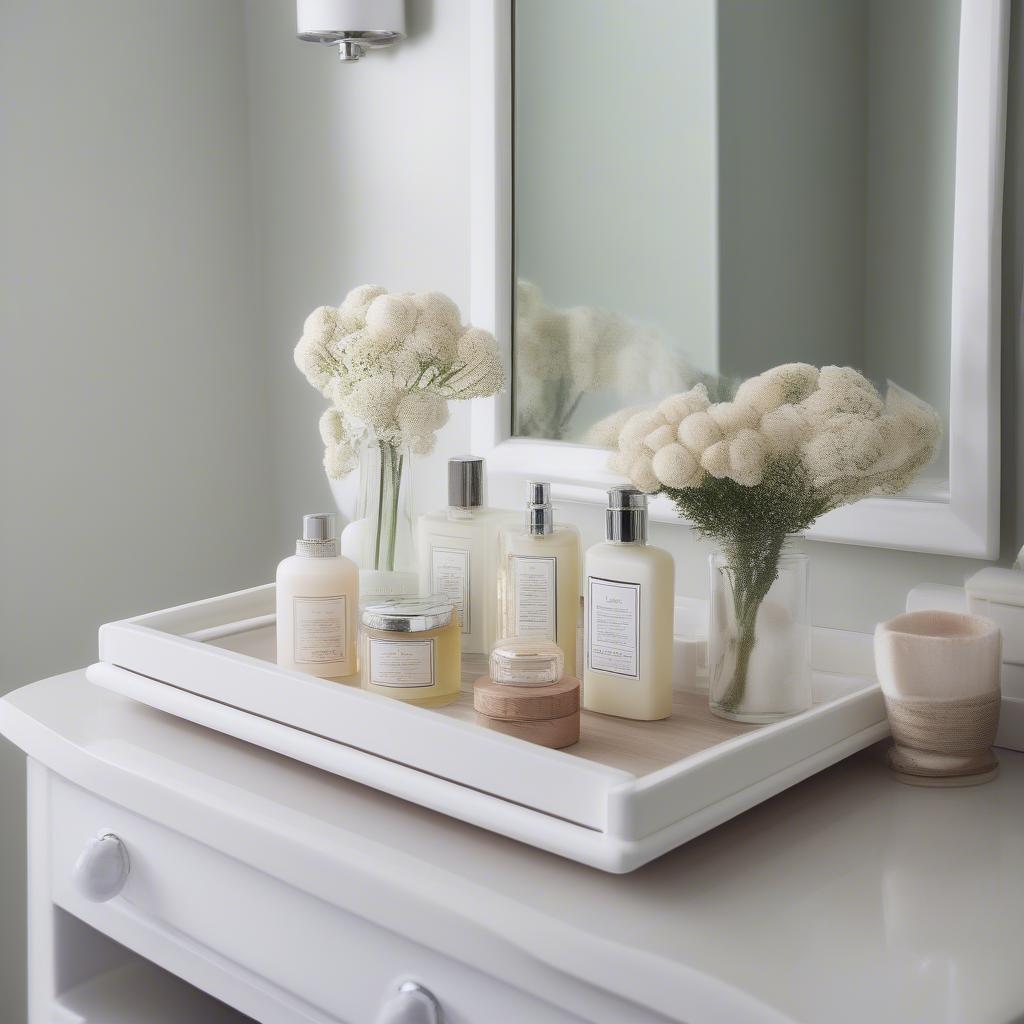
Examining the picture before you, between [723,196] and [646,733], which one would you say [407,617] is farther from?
[723,196]

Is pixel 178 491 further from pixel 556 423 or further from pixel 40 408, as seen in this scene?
pixel 556 423

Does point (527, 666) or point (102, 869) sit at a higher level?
point (527, 666)

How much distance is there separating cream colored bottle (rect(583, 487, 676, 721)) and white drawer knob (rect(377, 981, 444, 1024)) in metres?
0.26

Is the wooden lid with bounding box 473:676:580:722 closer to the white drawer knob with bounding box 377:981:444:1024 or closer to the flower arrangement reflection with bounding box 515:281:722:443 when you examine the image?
the white drawer knob with bounding box 377:981:444:1024

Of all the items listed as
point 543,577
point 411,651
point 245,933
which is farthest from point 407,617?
point 245,933

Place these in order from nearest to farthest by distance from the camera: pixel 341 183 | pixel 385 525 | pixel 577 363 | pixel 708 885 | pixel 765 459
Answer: pixel 708 885 → pixel 765 459 → pixel 385 525 → pixel 577 363 → pixel 341 183

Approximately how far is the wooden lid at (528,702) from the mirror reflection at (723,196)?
36 cm

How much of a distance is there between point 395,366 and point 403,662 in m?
0.25

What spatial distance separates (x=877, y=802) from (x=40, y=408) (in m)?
1.09

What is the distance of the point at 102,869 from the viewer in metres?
0.88

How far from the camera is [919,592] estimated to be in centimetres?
94

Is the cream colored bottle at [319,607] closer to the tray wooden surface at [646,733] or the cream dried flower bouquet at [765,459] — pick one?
the tray wooden surface at [646,733]

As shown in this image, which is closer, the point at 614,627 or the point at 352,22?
the point at 614,627

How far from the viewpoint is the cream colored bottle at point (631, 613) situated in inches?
33.2
